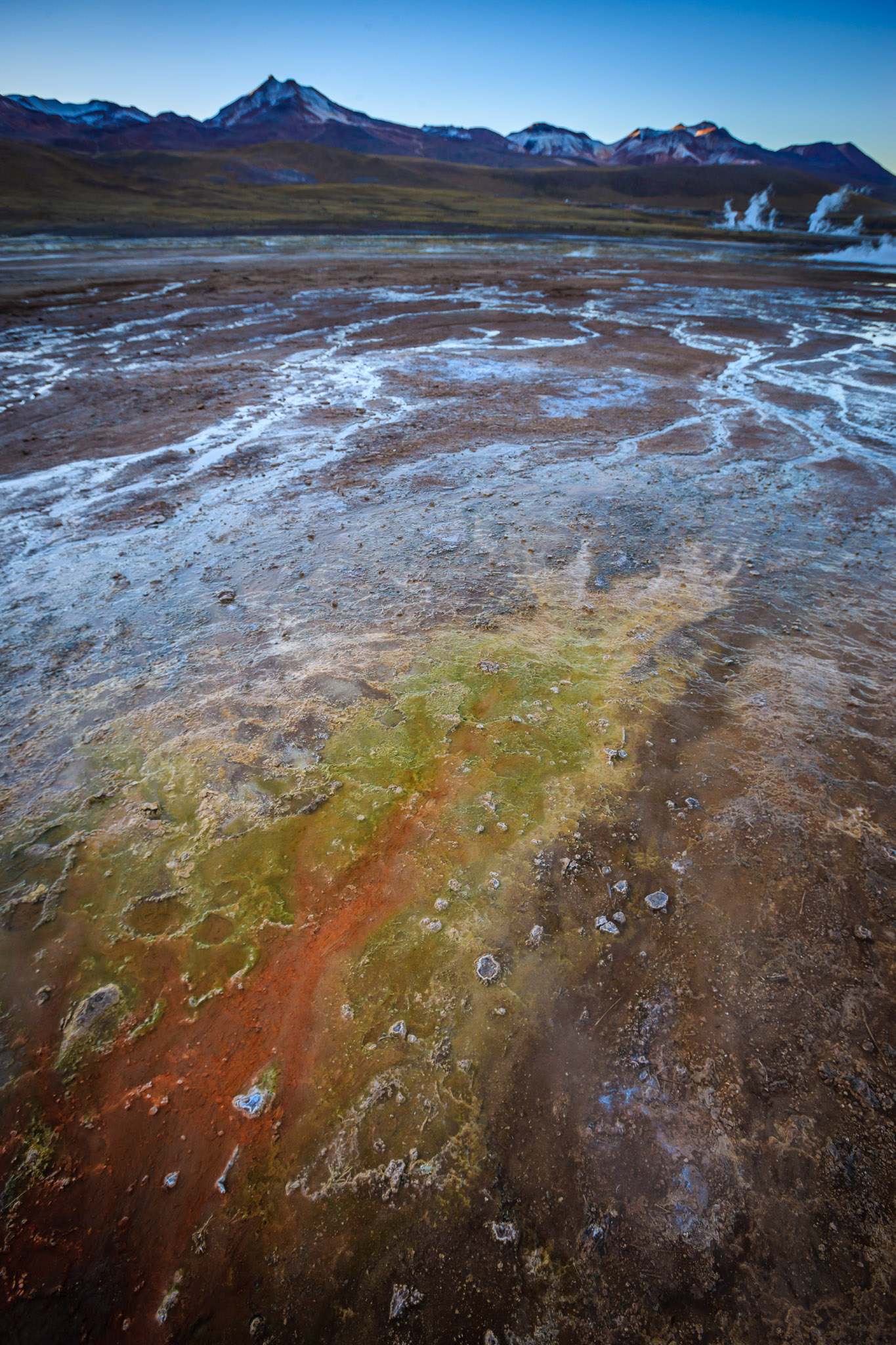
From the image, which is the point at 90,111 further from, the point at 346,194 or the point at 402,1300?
the point at 402,1300

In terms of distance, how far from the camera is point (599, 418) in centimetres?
979

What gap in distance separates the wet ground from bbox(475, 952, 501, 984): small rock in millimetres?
18

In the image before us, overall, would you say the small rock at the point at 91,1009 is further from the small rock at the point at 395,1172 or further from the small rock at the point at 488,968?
the small rock at the point at 488,968

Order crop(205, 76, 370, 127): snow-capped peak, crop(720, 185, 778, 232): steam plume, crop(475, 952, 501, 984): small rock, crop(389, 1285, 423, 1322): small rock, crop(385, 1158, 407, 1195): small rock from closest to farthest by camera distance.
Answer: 1. crop(389, 1285, 423, 1322): small rock
2. crop(385, 1158, 407, 1195): small rock
3. crop(475, 952, 501, 984): small rock
4. crop(720, 185, 778, 232): steam plume
5. crop(205, 76, 370, 127): snow-capped peak

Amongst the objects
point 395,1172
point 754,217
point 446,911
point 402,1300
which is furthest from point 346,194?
point 402,1300

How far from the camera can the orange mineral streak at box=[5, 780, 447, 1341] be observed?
1.93 meters

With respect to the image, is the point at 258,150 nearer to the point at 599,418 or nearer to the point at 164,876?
the point at 599,418

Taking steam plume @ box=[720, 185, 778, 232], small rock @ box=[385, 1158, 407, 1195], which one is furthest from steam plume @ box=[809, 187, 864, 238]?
small rock @ box=[385, 1158, 407, 1195]

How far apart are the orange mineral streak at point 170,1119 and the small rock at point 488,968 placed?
0.54 metres

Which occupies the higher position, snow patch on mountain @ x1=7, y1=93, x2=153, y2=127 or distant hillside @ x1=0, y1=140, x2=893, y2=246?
snow patch on mountain @ x1=7, y1=93, x2=153, y2=127

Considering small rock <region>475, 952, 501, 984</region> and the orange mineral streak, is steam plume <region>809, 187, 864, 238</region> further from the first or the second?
the orange mineral streak

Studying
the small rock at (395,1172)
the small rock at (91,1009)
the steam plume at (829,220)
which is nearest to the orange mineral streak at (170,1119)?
the small rock at (91,1009)

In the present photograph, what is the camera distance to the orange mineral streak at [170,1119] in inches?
75.9

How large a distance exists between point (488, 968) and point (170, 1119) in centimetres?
142
